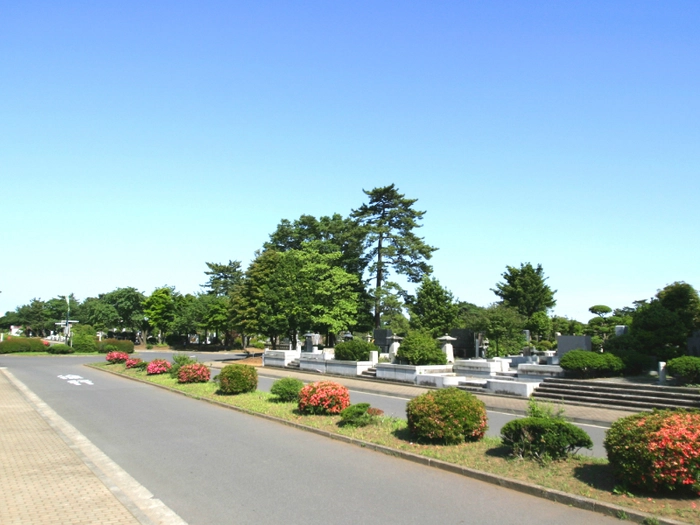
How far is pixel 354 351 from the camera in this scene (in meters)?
29.6

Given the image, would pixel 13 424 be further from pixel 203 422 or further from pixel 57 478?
pixel 57 478

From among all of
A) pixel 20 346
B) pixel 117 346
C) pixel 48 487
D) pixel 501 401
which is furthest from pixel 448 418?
pixel 20 346

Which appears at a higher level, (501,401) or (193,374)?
(193,374)

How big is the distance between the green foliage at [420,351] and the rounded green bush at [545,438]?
16.4 m

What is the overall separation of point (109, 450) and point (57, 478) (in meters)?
2.17

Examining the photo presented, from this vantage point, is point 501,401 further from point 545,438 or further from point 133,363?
point 133,363

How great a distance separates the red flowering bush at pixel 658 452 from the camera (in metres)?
6.50

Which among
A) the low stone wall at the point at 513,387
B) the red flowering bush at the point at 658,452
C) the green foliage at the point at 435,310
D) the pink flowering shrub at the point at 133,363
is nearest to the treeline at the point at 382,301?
the green foliage at the point at 435,310

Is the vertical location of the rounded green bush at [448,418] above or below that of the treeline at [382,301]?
below

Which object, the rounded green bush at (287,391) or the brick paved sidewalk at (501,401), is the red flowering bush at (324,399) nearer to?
the rounded green bush at (287,391)

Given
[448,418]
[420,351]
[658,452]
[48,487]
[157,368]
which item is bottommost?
[48,487]

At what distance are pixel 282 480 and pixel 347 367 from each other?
20.7 metres

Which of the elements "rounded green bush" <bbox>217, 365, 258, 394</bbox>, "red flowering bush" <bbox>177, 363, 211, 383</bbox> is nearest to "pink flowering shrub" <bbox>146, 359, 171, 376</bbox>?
"red flowering bush" <bbox>177, 363, 211, 383</bbox>

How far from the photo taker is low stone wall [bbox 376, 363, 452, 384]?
2431 centimetres
